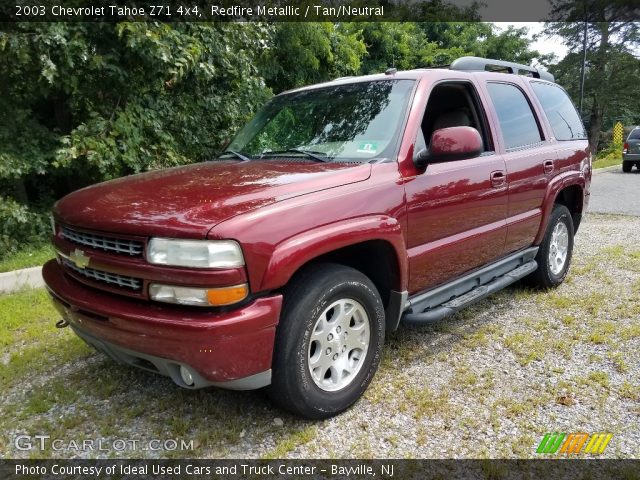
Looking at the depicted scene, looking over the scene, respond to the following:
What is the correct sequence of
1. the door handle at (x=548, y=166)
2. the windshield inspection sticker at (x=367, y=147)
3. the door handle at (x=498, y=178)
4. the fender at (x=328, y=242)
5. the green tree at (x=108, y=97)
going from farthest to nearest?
the green tree at (x=108, y=97) → the door handle at (x=548, y=166) → the door handle at (x=498, y=178) → the windshield inspection sticker at (x=367, y=147) → the fender at (x=328, y=242)

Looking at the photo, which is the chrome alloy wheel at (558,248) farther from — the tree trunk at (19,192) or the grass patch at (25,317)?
the tree trunk at (19,192)

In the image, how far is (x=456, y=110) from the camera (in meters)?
3.82

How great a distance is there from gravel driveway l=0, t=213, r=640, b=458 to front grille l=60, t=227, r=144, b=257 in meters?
1.04

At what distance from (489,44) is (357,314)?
25.1 metres

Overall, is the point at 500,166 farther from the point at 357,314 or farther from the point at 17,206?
the point at 17,206

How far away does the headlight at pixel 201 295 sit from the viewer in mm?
2133

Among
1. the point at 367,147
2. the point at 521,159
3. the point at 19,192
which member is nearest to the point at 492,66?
the point at 521,159

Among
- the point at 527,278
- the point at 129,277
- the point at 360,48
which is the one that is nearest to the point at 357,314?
the point at 129,277

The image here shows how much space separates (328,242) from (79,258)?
1.31 metres

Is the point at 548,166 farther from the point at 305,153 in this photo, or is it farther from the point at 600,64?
the point at 600,64

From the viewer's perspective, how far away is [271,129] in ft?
11.9

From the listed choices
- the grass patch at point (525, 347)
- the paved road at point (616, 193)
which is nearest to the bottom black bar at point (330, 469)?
the grass patch at point (525, 347)

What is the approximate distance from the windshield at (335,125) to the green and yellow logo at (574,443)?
5.86 ft

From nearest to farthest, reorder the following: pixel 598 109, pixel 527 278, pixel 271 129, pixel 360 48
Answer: pixel 271 129 < pixel 527 278 < pixel 360 48 < pixel 598 109
